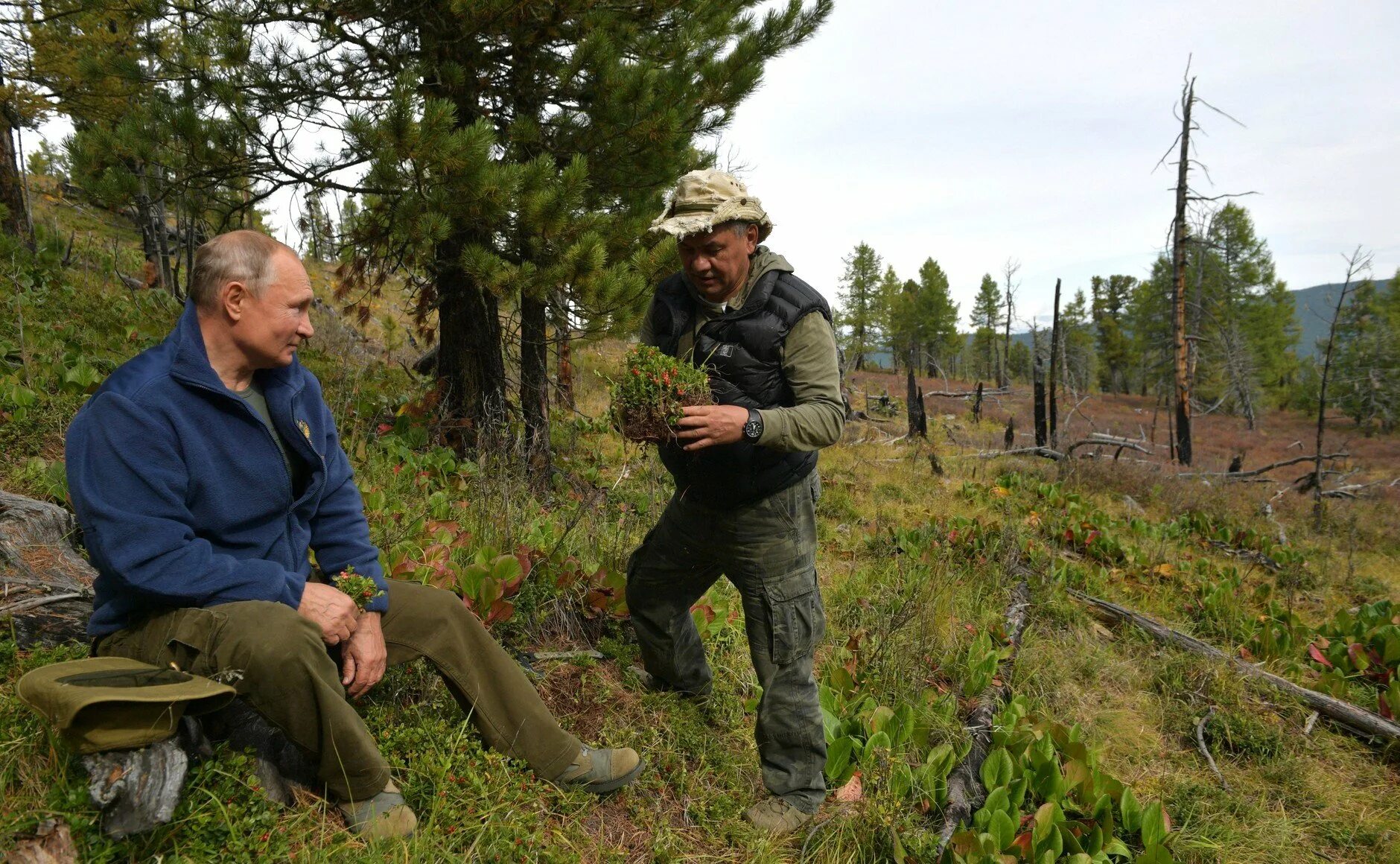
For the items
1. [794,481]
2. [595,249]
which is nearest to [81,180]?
[595,249]

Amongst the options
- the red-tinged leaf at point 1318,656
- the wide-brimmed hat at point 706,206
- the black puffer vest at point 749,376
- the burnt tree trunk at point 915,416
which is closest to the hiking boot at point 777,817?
the black puffer vest at point 749,376

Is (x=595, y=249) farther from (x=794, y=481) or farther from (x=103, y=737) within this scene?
(x=103, y=737)

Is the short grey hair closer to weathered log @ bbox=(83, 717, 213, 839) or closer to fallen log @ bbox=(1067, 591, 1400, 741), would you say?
weathered log @ bbox=(83, 717, 213, 839)

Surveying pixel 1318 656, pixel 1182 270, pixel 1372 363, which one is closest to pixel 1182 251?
pixel 1182 270

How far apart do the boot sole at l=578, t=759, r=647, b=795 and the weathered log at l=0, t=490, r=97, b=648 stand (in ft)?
6.29

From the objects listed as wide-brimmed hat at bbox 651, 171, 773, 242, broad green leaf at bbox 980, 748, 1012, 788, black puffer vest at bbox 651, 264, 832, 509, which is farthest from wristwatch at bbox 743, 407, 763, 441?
broad green leaf at bbox 980, 748, 1012, 788

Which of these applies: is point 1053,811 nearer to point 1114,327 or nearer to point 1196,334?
point 1196,334

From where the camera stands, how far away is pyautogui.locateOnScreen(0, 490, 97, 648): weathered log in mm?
2508

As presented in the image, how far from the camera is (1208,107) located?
16672 mm

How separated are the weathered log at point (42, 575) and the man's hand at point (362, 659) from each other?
1204 mm

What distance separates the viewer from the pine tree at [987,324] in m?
58.8

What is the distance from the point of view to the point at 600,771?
101 inches

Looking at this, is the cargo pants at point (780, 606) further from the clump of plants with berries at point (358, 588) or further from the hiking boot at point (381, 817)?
the hiking boot at point (381, 817)

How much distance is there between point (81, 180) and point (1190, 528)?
39.7 feet
